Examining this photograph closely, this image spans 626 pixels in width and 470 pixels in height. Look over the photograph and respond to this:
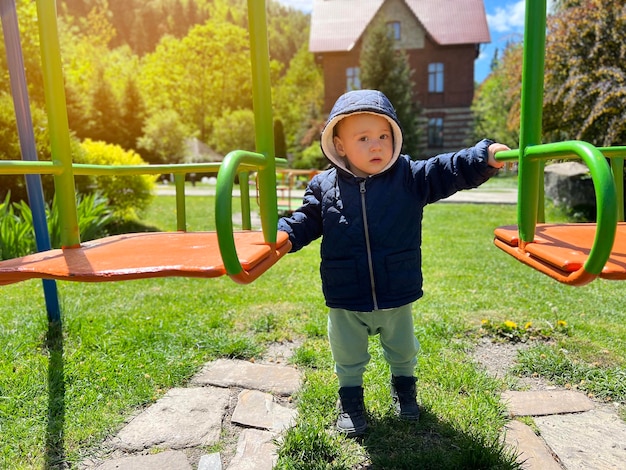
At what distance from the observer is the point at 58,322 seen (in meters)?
2.81

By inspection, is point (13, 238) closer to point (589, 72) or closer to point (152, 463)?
point (152, 463)

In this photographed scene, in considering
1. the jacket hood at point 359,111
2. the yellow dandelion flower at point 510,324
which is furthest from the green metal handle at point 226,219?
the yellow dandelion flower at point 510,324

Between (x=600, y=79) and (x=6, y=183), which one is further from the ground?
(x=600, y=79)

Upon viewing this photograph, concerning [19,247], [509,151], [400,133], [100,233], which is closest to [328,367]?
[400,133]

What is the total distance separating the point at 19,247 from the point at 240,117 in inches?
881

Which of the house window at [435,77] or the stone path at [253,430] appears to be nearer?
the stone path at [253,430]

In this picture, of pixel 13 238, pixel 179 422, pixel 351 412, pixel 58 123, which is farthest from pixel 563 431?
pixel 13 238

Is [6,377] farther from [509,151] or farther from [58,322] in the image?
[509,151]

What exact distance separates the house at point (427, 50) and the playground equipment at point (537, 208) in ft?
69.6

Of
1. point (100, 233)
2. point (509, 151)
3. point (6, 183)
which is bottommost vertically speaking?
point (100, 233)

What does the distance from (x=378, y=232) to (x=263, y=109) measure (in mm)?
591

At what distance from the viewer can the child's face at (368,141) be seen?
1691mm

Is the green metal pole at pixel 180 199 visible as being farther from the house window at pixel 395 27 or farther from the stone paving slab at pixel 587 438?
the house window at pixel 395 27

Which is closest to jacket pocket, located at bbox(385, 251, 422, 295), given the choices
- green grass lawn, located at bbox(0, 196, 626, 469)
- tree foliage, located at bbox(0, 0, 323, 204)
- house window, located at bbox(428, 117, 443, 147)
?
green grass lawn, located at bbox(0, 196, 626, 469)
